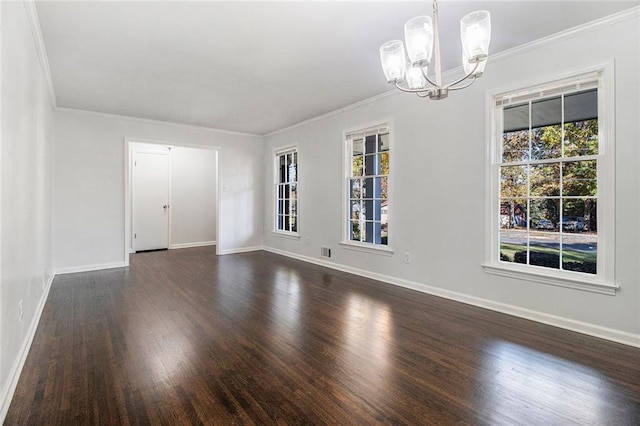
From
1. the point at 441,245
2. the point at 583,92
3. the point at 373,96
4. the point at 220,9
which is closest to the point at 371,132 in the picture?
the point at 373,96

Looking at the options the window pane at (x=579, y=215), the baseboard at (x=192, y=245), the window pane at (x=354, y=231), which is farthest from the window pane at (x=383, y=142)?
the baseboard at (x=192, y=245)

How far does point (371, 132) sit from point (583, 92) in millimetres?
2566

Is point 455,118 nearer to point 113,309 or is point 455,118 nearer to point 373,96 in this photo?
point 373,96

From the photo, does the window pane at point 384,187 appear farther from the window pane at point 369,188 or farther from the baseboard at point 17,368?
the baseboard at point 17,368

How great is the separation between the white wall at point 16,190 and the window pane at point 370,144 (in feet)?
13.0

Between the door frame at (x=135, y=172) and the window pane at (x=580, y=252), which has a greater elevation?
the door frame at (x=135, y=172)

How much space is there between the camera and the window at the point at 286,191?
6.77 meters

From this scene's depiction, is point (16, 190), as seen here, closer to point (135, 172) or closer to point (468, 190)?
point (468, 190)

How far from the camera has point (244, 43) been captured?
10.2ft

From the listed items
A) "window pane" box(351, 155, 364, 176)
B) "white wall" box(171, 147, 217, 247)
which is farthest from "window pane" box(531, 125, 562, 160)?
"white wall" box(171, 147, 217, 247)

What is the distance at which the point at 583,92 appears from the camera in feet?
9.66

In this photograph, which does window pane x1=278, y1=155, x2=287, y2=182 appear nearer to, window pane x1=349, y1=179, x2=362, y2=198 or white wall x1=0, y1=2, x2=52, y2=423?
window pane x1=349, y1=179, x2=362, y2=198

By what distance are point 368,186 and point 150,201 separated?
5389 mm

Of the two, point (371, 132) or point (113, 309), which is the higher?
point (371, 132)
